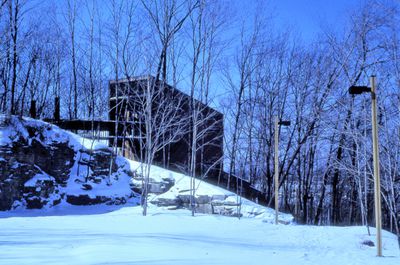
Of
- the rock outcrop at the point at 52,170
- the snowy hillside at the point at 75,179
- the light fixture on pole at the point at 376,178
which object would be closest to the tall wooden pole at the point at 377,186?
the light fixture on pole at the point at 376,178

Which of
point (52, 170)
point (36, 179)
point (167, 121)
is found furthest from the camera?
point (167, 121)

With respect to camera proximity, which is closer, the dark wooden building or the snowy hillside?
the snowy hillside

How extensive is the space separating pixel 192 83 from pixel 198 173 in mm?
6104

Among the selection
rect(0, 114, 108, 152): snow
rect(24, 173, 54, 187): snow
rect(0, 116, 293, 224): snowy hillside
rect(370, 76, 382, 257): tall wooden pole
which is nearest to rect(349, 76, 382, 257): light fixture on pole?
rect(370, 76, 382, 257): tall wooden pole

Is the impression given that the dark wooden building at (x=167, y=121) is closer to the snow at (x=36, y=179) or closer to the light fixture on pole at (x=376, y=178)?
the snow at (x=36, y=179)

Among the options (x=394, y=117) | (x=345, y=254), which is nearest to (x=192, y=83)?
(x=394, y=117)

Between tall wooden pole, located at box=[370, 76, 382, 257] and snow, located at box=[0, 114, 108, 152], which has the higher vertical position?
snow, located at box=[0, 114, 108, 152]

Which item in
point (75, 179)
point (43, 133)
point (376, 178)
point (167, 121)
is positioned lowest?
point (75, 179)

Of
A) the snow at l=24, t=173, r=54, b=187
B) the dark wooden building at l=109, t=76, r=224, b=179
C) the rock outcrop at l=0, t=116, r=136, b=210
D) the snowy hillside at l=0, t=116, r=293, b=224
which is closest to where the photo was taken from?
the rock outcrop at l=0, t=116, r=136, b=210

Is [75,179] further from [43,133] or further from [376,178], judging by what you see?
[376,178]

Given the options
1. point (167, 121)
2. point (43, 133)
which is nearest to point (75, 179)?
point (43, 133)

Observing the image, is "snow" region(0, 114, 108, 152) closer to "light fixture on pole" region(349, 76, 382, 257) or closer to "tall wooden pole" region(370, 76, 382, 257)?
"light fixture on pole" region(349, 76, 382, 257)

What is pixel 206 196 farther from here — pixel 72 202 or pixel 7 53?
pixel 7 53

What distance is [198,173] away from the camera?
2366cm
